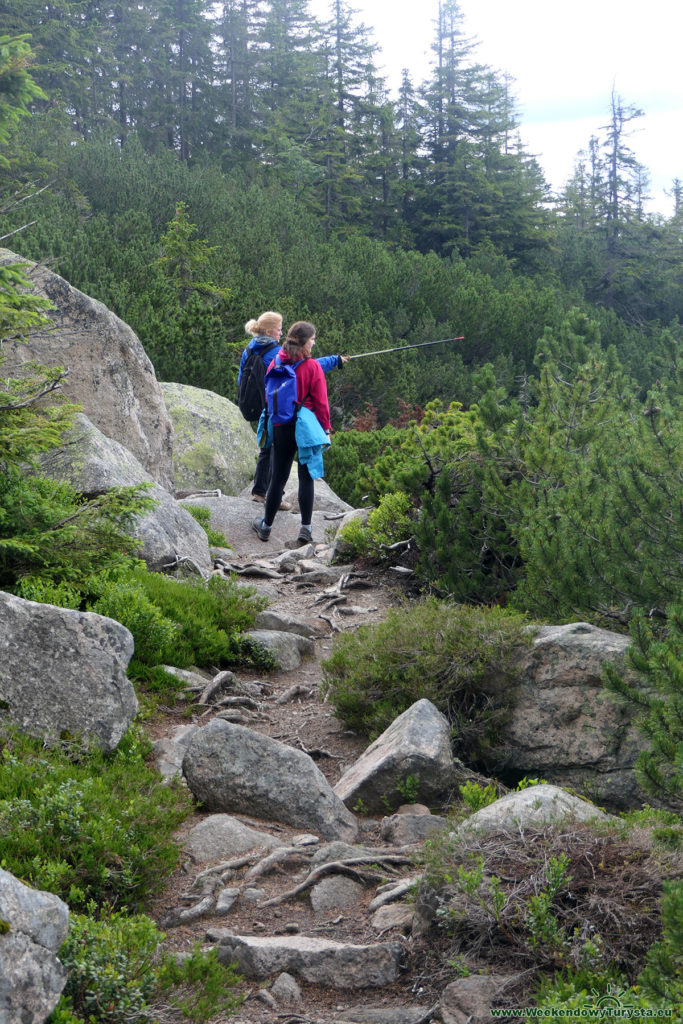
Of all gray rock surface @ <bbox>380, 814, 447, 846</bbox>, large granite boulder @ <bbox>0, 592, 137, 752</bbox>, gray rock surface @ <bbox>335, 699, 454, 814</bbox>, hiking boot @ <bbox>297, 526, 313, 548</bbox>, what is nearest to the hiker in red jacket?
hiking boot @ <bbox>297, 526, 313, 548</bbox>

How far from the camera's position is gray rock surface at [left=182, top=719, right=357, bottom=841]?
4.04 meters

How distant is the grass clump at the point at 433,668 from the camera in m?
4.96

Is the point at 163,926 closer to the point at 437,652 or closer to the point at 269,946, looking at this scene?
the point at 269,946

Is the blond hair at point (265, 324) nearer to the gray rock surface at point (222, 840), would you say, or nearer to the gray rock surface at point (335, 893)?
the gray rock surface at point (222, 840)

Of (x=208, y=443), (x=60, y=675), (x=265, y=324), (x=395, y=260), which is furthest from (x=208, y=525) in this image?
(x=395, y=260)

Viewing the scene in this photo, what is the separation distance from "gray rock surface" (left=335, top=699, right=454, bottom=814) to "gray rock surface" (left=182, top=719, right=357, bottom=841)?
23 centimetres

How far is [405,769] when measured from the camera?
14.0 feet

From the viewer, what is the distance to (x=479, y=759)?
4.84 metres

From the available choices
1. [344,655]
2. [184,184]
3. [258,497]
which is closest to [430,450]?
[258,497]

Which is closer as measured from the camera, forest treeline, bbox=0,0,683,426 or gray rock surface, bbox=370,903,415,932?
gray rock surface, bbox=370,903,415,932

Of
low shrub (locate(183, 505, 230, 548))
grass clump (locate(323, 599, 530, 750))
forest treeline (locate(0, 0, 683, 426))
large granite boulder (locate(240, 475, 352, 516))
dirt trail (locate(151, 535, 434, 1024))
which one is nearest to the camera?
dirt trail (locate(151, 535, 434, 1024))

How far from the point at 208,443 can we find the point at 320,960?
376 inches

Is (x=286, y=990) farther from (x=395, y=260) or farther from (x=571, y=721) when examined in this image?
Result: (x=395, y=260)

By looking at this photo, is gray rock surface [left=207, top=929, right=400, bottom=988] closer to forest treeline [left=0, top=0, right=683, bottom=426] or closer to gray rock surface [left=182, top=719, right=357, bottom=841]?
gray rock surface [left=182, top=719, right=357, bottom=841]
